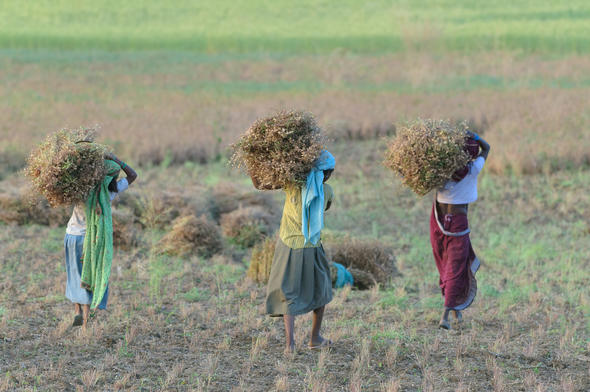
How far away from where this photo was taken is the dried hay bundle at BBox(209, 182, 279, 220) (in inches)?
448

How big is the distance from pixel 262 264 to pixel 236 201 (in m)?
3.12

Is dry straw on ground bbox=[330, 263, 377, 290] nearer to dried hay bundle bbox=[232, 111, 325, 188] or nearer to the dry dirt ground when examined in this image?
the dry dirt ground

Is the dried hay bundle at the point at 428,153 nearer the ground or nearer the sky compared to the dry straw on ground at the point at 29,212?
nearer the sky

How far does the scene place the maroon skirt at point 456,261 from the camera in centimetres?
695

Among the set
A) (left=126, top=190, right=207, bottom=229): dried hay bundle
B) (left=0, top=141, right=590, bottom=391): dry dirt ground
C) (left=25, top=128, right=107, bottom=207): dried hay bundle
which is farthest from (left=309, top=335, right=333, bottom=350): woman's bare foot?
(left=126, top=190, right=207, bottom=229): dried hay bundle

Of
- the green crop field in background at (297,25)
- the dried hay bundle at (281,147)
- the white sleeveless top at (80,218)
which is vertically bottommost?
the green crop field in background at (297,25)

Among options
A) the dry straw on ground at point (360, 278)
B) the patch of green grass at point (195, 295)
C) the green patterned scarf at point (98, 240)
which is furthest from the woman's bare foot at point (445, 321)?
the green patterned scarf at point (98, 240)

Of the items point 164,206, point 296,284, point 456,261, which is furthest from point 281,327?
point 164,206

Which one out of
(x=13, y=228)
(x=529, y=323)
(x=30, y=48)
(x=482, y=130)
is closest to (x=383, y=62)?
(x=482, y=130)

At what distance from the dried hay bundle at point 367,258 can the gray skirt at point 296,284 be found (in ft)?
8.66

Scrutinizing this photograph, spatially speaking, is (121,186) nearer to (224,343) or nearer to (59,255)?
(224,343)

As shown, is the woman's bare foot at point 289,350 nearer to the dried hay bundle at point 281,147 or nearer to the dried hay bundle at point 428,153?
the dried hay bundle at point 281,147

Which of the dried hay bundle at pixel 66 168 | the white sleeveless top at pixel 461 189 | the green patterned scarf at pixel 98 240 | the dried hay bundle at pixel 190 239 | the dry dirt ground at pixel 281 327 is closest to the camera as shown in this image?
the dry dirt ground at pixel 281 327

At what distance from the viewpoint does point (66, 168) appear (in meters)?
6.09
